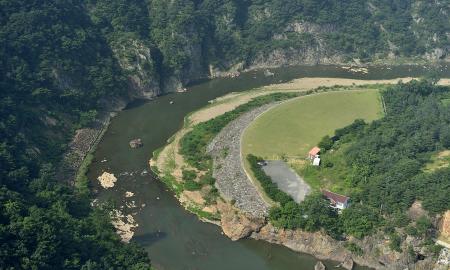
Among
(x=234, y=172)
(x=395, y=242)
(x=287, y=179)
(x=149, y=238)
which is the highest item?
(x=234, y=172)

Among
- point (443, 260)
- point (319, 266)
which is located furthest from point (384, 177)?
point (319, 266)

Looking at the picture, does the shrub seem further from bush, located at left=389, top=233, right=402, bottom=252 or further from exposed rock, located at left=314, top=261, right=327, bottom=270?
bush, located at left=389, top=233, right=402, bottom=252

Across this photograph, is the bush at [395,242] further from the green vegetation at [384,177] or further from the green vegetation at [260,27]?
the green vegetation at [260,27]

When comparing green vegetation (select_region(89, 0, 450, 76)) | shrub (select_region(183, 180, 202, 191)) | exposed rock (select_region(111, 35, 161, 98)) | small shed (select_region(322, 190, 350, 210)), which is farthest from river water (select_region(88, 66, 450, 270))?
green vegetation (select_region(89, 0, 450, 76))

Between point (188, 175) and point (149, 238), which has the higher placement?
point (188, 175)

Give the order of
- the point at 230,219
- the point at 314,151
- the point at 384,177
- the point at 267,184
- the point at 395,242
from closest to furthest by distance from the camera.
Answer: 1. the point at 395,242
2. the point at 230,219
3. the point at 384,177
4. the point at 267,184
5. the point at 314,151

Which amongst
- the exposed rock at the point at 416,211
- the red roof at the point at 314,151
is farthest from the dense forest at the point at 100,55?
the red roof at the point at 314,151

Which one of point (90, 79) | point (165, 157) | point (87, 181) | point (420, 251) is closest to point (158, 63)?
point (90, 79)

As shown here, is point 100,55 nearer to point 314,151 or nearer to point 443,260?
point 314,151
